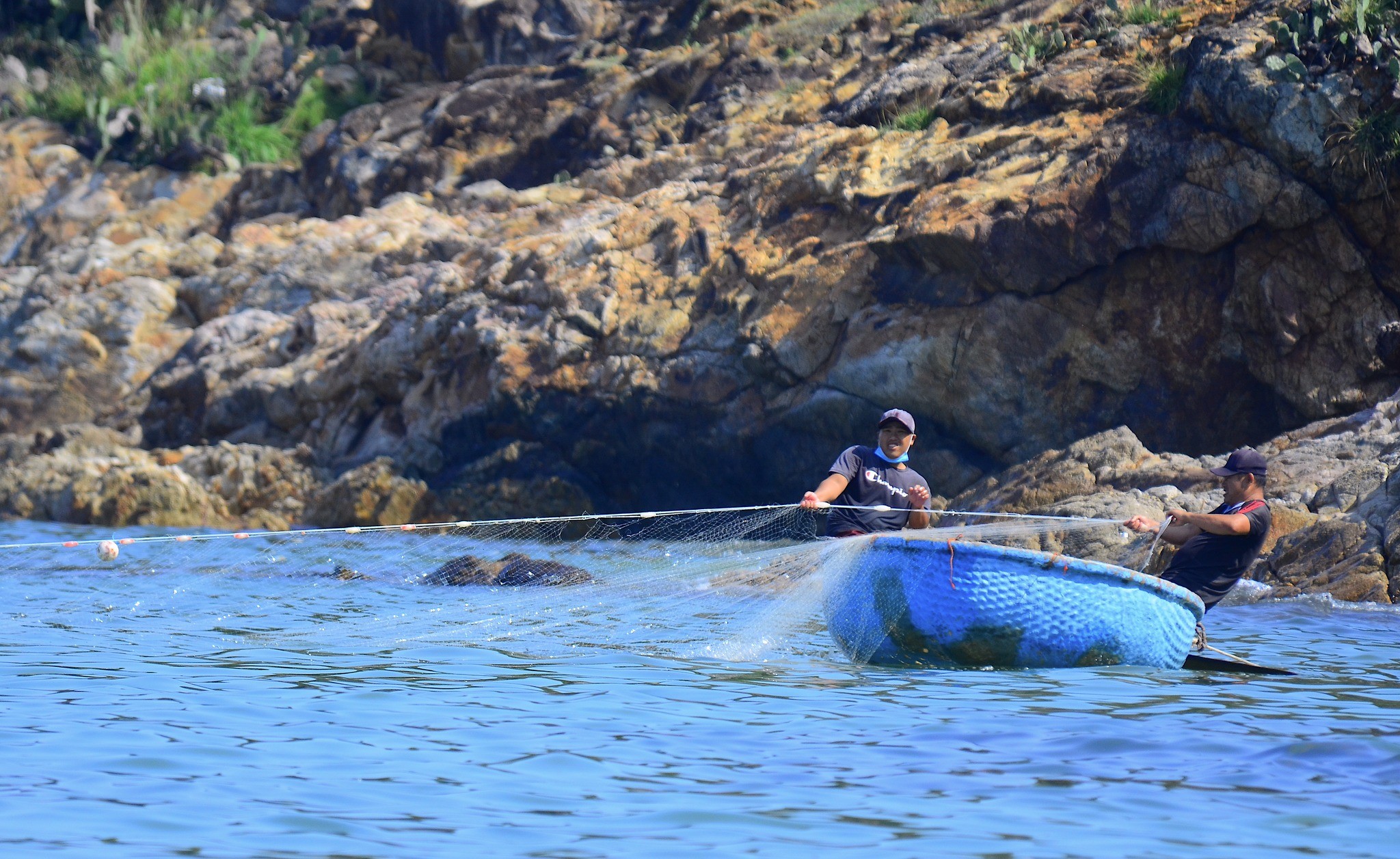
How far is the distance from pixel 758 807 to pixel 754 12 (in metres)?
23.7

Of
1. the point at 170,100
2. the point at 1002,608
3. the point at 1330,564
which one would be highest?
the point at 170,100

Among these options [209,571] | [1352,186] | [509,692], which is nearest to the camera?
[509,692]

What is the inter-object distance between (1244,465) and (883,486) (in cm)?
216

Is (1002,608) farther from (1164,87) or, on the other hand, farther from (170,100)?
(170,100)

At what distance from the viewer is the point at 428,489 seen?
1848cm

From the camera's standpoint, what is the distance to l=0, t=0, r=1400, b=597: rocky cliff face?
15.5 m

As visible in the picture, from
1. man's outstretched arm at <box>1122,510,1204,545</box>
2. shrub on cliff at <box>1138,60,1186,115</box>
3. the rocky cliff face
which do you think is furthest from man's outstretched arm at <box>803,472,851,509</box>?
shrub on cliff at <box>1138,60,1186,115</box>

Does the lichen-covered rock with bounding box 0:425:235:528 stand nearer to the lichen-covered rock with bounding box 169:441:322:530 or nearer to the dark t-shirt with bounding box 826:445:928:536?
the lichen-covered rock with bounding box 169:441:322:530

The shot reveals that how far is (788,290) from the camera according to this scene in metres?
17.5

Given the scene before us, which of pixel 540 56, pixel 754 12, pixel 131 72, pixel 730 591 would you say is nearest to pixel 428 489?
pixel 730 591

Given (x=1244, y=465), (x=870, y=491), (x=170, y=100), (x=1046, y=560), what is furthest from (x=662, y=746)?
(x=170, y=100)

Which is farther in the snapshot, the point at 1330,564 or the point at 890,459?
the point at 1330,564

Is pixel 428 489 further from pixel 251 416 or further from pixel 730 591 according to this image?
pixel 730 591

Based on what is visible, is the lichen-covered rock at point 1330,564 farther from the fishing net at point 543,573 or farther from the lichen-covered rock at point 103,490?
the lichen-covered rock at point 103,490
